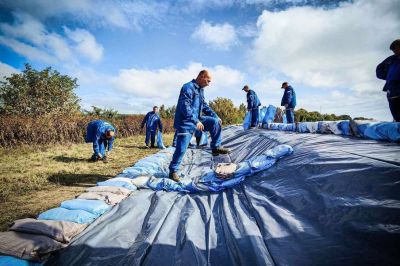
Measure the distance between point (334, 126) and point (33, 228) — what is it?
4011 millimetres

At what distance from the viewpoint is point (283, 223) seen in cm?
182

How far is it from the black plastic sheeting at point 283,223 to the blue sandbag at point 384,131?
22 centimetres

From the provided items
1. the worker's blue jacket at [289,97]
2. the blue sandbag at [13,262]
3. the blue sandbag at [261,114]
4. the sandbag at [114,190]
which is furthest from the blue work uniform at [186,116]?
the worker's blue jacket at [289,97]

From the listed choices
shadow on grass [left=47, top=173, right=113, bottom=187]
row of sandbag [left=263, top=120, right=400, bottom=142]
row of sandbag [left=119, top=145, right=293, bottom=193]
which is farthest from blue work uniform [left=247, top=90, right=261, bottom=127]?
shadow on grass [left=47, top=173, right=113, bottom=187]

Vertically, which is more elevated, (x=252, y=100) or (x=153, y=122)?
(x=252, y=100)

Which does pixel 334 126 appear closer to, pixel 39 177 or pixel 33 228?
pixel 33 228

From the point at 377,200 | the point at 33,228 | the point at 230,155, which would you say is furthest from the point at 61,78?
the point at 377,200

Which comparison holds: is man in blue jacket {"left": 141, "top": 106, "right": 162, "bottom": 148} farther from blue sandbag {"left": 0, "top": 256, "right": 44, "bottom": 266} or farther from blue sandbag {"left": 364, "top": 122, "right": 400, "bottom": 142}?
blue sandbag {"left": 0, "top": 256, "right": 44, "bottom": 266}

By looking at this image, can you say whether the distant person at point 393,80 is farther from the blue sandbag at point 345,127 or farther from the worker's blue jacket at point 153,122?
the worker's blue jacket at point 153,122

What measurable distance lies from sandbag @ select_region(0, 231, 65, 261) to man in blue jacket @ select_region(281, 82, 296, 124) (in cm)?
754

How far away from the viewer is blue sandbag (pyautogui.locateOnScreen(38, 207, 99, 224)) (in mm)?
1964

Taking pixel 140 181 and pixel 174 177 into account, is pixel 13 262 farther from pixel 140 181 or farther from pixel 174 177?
pixel 174 177

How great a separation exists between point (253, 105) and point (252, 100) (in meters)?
0.19

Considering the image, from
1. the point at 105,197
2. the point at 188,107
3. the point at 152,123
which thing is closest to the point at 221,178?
the point at 188,107
